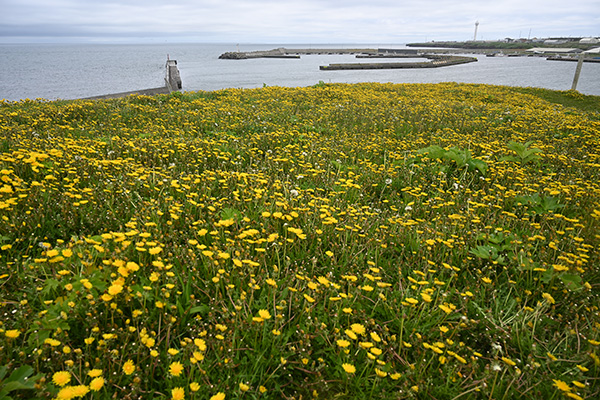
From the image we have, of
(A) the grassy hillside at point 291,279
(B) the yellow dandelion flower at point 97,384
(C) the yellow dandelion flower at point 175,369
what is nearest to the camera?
(B) the yellow dandelion flower at point 97,384

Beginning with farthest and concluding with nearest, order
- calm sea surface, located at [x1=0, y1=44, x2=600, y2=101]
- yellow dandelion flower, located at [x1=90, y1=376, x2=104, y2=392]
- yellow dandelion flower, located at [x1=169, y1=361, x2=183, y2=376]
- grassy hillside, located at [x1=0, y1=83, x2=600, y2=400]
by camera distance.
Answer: calm sea surface, located at [x1=0, y1=44, x2=600, y2=101], grassy hillside, located at [x1=0, y1=83, x2=600, y2=400], yellow dandelion flower, located at [x1=169, y1=361, x2=183, y2=376], yellow dandelion flower, located at [x1=90, y1=376, x2=104, y2=392]

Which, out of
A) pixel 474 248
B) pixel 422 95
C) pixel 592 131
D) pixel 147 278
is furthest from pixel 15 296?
pixel 422 95

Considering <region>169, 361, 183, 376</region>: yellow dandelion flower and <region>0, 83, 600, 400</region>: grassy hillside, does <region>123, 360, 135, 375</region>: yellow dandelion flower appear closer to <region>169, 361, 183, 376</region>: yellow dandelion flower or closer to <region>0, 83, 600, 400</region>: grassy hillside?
<region>0, 83, 600, 400</region>: grassy hillside

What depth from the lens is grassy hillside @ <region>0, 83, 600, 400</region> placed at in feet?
6.61

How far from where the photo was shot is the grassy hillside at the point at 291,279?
2.01 meters

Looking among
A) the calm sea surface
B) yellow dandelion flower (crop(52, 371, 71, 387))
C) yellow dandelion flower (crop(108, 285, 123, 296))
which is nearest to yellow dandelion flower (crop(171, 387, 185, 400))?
yellow dandelion flower (crop(52, 371, 71, 387))

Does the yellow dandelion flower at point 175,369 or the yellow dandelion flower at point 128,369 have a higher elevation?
the yellow dandelion flower at point 175,369

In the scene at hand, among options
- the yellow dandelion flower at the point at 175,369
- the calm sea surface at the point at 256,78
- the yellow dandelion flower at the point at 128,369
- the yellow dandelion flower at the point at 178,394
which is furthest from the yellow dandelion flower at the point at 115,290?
the calm sea surface at the point at 256,78

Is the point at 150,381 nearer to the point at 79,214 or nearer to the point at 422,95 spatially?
the point at 79,214

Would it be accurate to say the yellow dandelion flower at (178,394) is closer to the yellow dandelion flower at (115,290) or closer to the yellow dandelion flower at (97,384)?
the yellow dandelion flower at (97,384)

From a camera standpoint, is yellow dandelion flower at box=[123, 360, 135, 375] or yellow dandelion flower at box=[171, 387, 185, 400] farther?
yellow dandelion flower at box=[123, 360, 135, 375]

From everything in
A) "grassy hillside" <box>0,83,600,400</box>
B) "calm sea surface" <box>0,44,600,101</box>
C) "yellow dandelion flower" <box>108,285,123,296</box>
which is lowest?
"grassy hillside" <box>0,83,600,400</box>

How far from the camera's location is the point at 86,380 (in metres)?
1.91

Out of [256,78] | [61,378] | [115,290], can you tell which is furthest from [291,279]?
[256,78]
